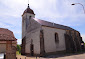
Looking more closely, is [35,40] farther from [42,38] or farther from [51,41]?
[51,41]

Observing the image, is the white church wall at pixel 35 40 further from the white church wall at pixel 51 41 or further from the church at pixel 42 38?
the white church wall at pixel 51 41

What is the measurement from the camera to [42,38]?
604 inches

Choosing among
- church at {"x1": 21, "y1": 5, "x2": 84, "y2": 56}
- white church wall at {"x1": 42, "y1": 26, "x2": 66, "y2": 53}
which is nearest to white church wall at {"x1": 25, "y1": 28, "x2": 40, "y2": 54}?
church at {"x1": 21, "y1": 5, "x2": 84, "y2": 56}

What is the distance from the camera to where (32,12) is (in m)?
22.5

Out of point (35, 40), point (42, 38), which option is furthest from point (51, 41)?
point (35, 40)

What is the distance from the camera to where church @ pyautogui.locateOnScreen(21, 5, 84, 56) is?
615 inches

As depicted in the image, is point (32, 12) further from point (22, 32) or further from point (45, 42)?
point (45, 42)

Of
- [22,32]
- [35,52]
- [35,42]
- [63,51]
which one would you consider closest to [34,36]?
[35,42]

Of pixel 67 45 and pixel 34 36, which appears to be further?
pixel 67 45

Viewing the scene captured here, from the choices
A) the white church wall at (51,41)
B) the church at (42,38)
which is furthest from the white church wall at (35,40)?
the white church wall at (51,41)

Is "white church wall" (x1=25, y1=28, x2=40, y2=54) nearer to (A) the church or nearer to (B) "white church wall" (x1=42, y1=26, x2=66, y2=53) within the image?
(A) the church

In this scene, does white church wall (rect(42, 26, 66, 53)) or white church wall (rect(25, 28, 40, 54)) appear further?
white church wall (rect(42, 26, 66, 53))

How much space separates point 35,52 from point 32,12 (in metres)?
12.7

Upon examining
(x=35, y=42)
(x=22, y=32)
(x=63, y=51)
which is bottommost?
(x=63, y=51)
